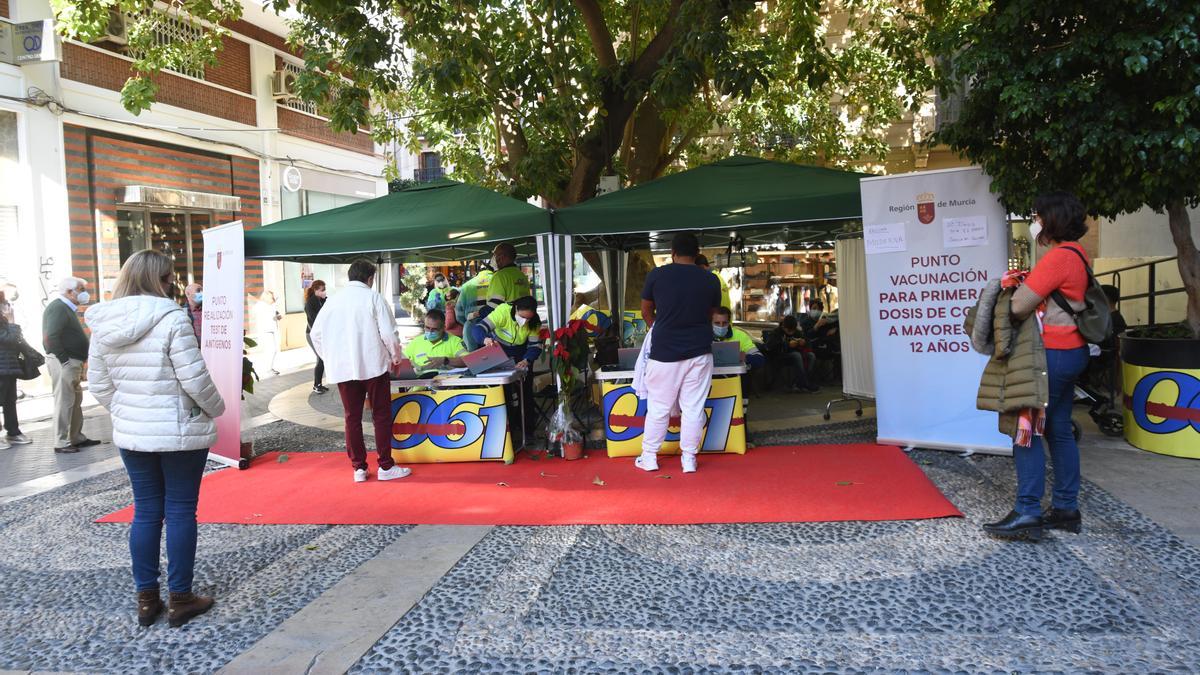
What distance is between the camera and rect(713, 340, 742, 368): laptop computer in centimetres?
670

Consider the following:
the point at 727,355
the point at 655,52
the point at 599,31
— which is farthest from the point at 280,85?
the point at 727,355

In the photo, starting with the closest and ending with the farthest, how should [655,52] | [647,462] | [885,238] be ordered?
[647,462]
[885,238]
[655,52]

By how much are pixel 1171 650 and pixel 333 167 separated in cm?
1968

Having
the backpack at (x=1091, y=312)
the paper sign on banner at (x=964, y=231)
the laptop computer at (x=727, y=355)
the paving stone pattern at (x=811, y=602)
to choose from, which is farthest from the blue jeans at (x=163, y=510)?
the paper sign on banner at (x=964, y=231)

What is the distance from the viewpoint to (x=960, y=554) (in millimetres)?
4312

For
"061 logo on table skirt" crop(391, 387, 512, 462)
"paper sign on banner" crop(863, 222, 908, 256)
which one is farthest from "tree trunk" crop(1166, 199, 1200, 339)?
"061 logo on table skirt" crop(391, 387, 512, 462)

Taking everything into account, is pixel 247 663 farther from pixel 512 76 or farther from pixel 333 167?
pixel 333 167

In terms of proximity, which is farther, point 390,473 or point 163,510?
point 390,473

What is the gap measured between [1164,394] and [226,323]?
7.53 metres

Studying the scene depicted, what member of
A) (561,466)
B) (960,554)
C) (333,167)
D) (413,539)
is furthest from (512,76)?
(333,167)

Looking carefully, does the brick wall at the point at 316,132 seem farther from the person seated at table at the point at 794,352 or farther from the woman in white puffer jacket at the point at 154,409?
the woman in white puffer jacket at the point at 154,409

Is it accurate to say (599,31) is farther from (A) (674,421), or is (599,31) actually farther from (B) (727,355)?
(A) (674,421)

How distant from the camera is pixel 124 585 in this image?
439 cm

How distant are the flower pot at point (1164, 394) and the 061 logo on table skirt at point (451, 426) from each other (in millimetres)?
4939
